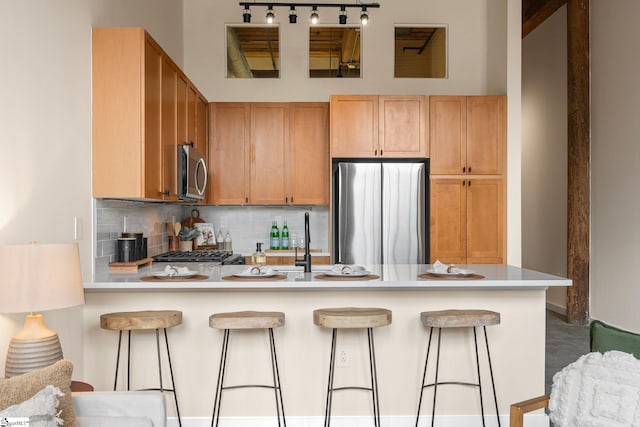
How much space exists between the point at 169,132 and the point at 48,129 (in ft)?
4.09

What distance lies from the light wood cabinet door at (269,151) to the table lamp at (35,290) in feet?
11.0

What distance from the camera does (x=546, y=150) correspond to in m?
7.80

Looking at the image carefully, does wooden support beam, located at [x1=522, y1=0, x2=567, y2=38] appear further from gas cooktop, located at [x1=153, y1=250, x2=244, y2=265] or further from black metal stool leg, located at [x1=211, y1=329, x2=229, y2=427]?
black metal stool leg, located at [x1=211, y1=329, x2=229, y2=427]

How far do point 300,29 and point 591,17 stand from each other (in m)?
3.53

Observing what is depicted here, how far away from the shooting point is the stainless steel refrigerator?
503cm

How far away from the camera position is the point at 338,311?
122 inches

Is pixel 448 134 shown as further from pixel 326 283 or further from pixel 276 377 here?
pixel 276 377

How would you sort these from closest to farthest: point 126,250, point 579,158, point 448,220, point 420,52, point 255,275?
point 255,275
point 126,250
point 448,220
point 420,52
point 579,158

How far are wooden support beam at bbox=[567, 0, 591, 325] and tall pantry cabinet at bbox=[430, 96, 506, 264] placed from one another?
200cm

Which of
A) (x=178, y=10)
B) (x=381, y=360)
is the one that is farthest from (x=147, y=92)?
(x=178, y=10)

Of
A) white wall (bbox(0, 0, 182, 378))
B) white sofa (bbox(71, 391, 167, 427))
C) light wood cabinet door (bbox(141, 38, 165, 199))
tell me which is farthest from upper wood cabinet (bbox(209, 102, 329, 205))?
white sofa (bbox(71, 391, 167, 427))

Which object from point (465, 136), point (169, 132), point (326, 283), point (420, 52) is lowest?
point (326, 283)

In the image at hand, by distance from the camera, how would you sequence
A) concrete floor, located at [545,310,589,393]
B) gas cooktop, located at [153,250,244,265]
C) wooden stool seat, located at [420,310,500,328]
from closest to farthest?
wooden stool seat, located at [420,310,500,328], gas cooktop, located at [153,250,244,265], concrete floor, located at [545,310,589,393]

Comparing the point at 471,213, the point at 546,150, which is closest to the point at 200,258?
the point at 471,213
